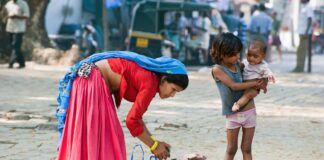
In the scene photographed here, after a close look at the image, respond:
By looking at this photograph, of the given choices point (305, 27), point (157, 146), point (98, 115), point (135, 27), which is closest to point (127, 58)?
point (98, 115)

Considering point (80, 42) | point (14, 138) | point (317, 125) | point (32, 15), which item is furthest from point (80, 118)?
point (80, 42)

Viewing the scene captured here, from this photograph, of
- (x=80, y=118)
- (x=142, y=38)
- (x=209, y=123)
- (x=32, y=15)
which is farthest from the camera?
(x=32, y=15)

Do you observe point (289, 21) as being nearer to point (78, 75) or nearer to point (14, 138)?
point (14, 138)

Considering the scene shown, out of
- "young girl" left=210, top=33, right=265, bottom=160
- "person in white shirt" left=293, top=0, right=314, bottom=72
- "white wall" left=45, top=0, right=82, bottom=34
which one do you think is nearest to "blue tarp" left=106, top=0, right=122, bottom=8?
"white wall" left=45, top=0, right=82, bottom=34

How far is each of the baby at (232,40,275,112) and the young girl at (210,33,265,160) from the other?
A: 46 millimetres

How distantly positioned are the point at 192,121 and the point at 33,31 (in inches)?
402

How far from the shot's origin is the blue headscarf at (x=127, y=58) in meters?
4.58

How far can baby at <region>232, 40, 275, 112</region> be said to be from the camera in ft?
18.2

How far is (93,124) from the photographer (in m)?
4.61

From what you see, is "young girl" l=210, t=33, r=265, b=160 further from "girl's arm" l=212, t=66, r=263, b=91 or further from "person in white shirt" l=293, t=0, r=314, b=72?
"person in white shirt" l=293, t=0, r=314, b=72

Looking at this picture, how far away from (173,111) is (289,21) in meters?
28.1

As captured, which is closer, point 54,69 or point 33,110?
point 33,110

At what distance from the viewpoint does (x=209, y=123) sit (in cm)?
922

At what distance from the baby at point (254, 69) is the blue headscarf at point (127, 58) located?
3.39 feet
